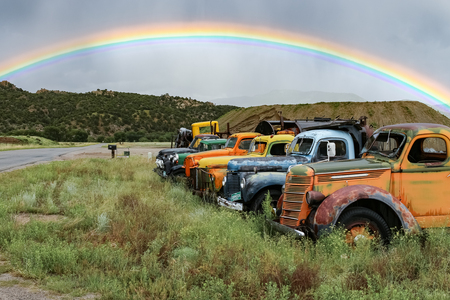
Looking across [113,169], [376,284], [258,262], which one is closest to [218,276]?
[258,262]

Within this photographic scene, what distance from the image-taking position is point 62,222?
687cm

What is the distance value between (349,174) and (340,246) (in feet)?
3.61

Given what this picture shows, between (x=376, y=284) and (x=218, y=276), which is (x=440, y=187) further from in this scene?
(x=218, y=276)

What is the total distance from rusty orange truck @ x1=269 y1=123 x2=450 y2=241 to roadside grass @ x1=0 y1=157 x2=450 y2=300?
0.22 metres

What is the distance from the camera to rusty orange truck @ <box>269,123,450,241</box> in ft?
15.3

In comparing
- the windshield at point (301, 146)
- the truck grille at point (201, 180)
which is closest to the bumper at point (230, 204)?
the truck grille at point (201, 180)

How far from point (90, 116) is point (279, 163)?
74.3 m

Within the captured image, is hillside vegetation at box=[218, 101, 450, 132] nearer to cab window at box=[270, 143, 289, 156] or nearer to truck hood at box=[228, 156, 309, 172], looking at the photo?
cab window at box=[270, 143, 289, 156]

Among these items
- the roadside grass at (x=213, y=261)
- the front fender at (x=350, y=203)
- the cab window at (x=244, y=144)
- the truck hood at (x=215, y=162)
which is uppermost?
the cab window at (x=244, y=144)

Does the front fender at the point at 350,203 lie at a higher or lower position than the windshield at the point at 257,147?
lower

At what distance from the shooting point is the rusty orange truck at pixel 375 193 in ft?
15.3

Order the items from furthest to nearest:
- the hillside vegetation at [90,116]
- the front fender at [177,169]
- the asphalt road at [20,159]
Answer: the hillside vegetation at [90,116] < the asphalt road at [20,159] < the front fender at [177,169]

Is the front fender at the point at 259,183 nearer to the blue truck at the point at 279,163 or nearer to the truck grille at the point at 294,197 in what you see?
the blue truck at the point at 279,163

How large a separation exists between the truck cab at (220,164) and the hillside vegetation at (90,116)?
2174 inches
